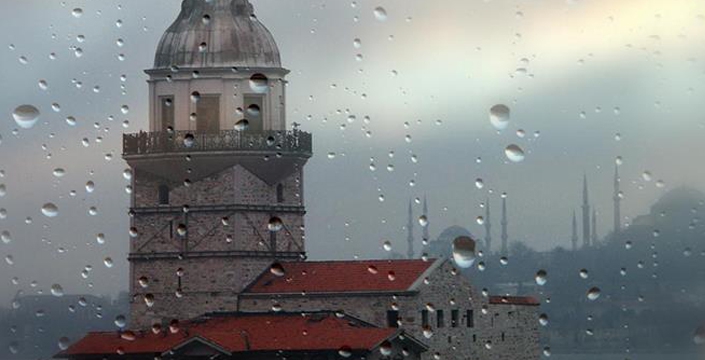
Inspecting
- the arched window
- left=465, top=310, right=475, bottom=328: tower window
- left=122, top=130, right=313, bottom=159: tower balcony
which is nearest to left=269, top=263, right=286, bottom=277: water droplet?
left=122, top=130, right=313, bottom=159: tower balcony

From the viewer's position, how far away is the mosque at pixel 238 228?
58.2m

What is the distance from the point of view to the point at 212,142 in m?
60.1

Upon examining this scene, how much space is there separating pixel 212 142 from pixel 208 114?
0.70m

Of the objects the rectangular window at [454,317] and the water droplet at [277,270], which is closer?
the water droplet at [277,270]

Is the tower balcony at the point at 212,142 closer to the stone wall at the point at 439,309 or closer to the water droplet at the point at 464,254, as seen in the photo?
the stone wall at the point at 439,309

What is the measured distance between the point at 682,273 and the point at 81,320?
396 inches

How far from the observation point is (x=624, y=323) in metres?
41.5

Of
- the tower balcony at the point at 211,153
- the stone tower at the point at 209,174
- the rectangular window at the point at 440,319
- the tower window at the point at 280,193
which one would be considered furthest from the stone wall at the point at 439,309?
the tower balcony at the point at 211,153

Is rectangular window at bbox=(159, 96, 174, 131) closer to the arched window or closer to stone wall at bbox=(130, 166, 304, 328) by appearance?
stone wall at bbox=(130, 166, 304, 328)

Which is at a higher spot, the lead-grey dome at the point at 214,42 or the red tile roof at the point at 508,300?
the lead-grey dome at the point at 214,42

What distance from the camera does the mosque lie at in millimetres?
58250

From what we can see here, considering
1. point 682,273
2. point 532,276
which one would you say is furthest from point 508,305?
point 682,273

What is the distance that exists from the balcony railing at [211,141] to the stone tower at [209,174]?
0.11 feet

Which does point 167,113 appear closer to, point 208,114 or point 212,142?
point 208,114
